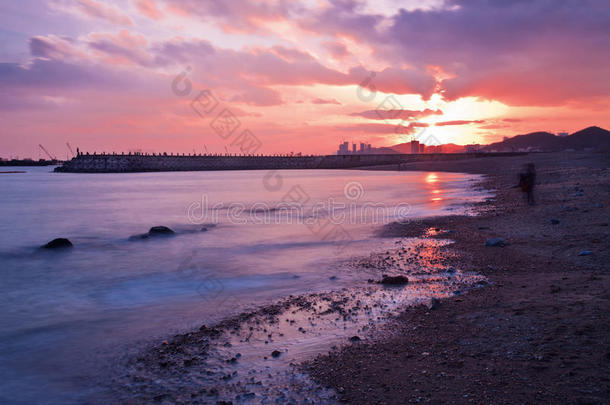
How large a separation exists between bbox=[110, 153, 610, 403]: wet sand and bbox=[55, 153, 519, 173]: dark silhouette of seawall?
130734 mm

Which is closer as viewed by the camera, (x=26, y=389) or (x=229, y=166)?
(x=26, y=389)

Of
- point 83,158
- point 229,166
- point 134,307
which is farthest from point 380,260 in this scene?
point 229,166

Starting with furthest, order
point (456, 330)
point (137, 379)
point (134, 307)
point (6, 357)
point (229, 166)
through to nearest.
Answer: point (229, 166), point (134, 307), point (6, 357), point (456, 330), point (137, 379)

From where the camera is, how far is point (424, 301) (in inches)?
273

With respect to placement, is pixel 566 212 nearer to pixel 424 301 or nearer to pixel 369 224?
pixel 369 224

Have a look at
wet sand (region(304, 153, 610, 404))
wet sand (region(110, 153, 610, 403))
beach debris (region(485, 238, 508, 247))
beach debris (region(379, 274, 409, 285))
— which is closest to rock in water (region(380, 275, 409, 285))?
beach debris (region(379, 274, 409, 285))

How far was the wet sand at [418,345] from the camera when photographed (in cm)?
407

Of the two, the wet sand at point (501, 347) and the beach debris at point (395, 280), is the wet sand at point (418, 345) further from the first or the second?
the beach debris at point (395, 280)

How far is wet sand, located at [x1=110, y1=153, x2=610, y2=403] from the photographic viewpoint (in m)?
4.07

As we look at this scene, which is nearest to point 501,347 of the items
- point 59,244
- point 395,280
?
point 395,280

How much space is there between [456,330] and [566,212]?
37.9ft

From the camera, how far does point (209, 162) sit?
153125 millimetres

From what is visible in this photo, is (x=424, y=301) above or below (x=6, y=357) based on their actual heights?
above

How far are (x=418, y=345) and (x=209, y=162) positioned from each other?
15443cm
